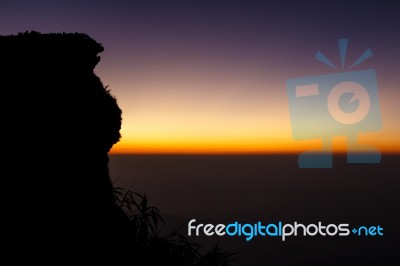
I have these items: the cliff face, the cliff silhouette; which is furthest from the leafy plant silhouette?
the cliff face

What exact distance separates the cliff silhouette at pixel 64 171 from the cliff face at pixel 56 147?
0.02m

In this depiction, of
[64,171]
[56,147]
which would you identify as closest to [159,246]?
[64,171]

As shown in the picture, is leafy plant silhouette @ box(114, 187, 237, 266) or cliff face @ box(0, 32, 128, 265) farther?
leafy plant silhouette @ box(114, 187, 237, 266)

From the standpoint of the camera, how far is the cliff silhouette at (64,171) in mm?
6754

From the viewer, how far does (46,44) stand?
35.8 ft

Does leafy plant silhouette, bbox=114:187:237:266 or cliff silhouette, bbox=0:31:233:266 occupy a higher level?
cliff silhouette, bbox=0:31:233:266

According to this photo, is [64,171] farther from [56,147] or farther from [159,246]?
[159,246]

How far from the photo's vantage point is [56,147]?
32.3 ft

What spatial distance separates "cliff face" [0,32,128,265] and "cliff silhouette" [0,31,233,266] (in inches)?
0.8

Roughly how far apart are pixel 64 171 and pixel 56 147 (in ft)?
5.96

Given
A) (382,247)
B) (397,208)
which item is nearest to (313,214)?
(382,247)

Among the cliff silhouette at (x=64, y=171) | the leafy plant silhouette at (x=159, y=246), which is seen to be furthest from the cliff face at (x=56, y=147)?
the leafy plant silhouette at (x=159, y=246)

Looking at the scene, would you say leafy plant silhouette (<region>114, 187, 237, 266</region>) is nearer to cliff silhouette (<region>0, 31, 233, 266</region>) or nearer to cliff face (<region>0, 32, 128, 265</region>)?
cliff silhouette (<region>0, 31, 233, 266</region>)

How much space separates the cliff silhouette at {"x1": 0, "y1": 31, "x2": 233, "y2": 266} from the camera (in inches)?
266
